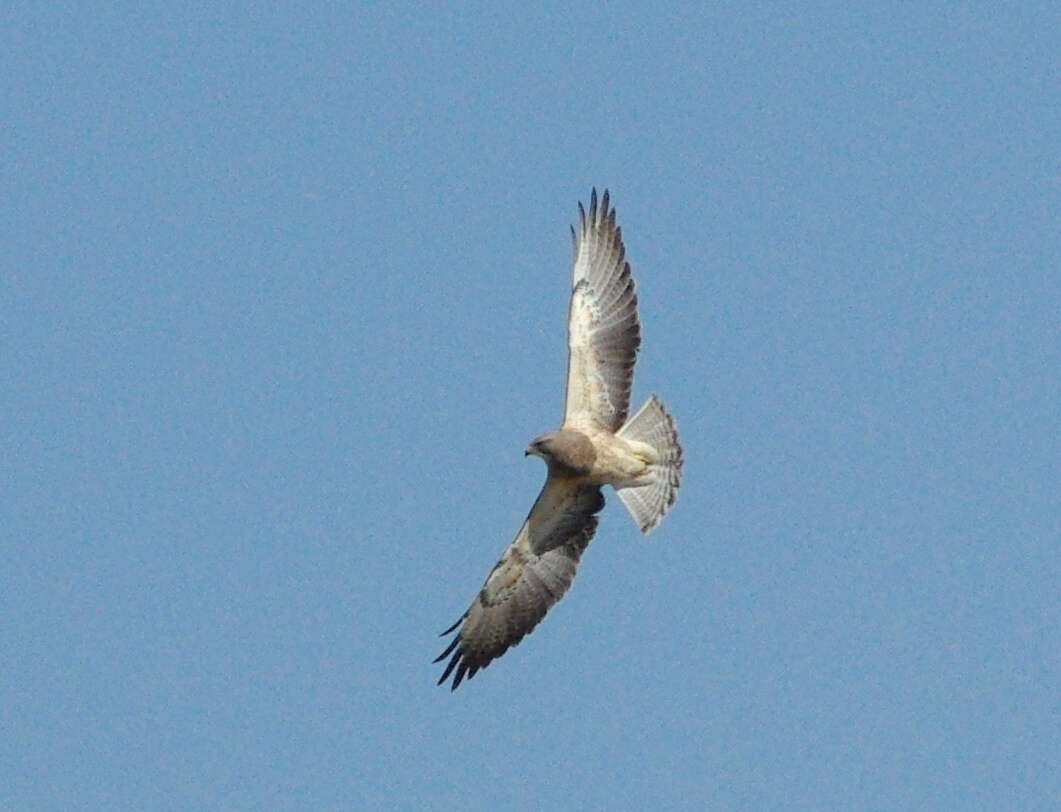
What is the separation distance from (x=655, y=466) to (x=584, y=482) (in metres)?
0.70

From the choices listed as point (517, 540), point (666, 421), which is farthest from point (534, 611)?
point (666, 421)

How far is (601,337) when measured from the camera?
Answer: 16.6m

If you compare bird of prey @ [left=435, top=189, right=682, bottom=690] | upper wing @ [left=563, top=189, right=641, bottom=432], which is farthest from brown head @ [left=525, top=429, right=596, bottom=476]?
upper wing @ [left=563, top=189, right=641, bottom=432]

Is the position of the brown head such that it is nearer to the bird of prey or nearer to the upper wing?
the bird of prey

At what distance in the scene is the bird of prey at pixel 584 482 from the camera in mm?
16047

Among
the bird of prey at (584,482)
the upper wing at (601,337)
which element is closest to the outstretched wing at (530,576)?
the bird of prey at (584,482)

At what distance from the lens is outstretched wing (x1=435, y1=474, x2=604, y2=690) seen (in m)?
16.1

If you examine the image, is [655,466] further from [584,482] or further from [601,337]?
[601,337]

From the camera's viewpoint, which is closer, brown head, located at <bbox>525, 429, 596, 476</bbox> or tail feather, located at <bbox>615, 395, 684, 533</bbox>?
brown head, located at <bbox>525, 429, 596, 476</bbox>

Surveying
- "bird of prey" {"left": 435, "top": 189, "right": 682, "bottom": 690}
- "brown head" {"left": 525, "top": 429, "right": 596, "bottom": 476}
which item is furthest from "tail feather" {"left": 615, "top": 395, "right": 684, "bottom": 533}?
"brown head" {"left": 525, "top": 429, "right": 596, "bottom": 476}

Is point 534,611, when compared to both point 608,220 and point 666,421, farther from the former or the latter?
point 608,220

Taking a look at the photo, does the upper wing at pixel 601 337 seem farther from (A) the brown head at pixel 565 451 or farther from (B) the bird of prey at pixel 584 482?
(A) the brown head at pixel 565 451

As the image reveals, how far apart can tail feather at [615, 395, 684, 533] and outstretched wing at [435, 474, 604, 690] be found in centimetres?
35

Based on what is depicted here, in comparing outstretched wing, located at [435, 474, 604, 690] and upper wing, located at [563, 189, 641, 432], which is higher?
upper wing, located at [563, 189, 641, 432]
